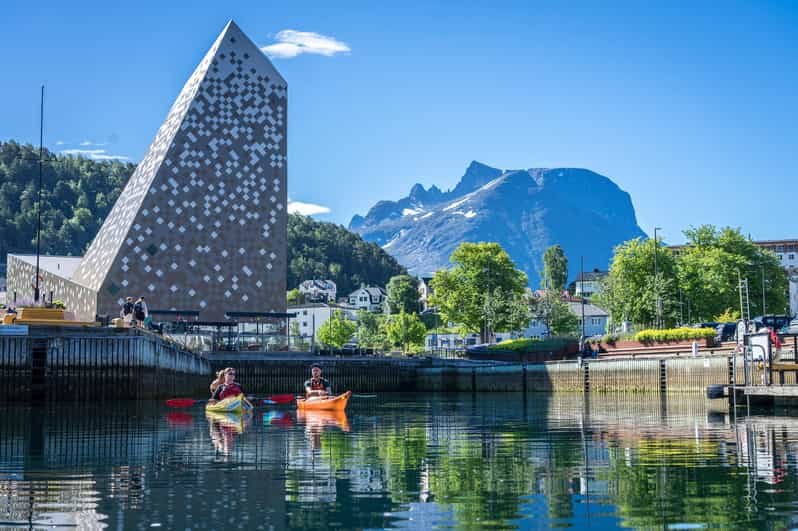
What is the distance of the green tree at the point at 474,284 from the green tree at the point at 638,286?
1555 centimetres

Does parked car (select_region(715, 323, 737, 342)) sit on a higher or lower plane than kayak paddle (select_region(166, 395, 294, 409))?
higher

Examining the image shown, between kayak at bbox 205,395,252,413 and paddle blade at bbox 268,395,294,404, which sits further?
paddle blade at bbox 268,395,294,404

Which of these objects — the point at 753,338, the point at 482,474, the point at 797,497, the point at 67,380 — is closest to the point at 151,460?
the point at 482,474

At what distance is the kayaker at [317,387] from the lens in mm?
41206

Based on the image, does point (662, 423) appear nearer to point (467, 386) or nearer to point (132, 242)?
point (467, 386)

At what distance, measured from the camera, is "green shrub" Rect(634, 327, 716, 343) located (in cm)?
6812

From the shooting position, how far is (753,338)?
1633 inches

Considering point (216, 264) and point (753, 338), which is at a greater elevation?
point (216, 264)

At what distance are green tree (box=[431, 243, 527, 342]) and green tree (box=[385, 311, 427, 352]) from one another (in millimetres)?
31161

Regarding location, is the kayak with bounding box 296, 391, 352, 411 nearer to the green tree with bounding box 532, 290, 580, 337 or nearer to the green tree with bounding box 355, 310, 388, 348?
the green tree with bounding box 532, 290, 580, 337

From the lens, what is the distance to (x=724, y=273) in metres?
108

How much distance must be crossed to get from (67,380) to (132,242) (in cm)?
4000

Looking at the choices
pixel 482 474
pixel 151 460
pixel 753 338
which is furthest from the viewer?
pixel 753 338

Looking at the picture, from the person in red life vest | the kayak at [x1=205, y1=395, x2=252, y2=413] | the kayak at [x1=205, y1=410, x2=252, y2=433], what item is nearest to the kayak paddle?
the person in red life vest
